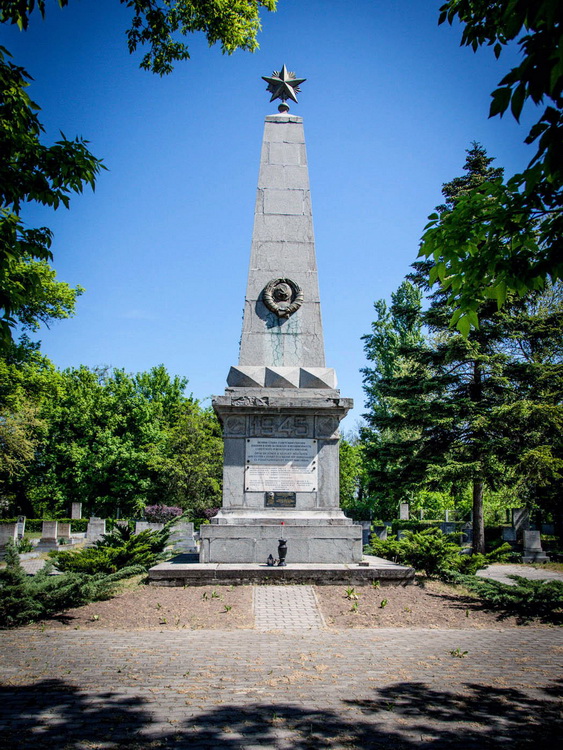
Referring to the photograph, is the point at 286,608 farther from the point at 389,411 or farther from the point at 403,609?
the point at 389,411

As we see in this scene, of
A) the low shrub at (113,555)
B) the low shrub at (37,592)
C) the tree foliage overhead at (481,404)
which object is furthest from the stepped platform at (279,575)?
the tree foliage overhead at (481,404)

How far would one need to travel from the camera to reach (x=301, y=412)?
432 inches

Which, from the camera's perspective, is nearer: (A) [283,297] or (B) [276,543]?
(B) [276,543]

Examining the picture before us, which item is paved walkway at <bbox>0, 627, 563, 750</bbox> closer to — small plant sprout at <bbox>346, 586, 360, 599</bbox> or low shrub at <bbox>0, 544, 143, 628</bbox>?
low shrub at <bbox>0, 544, 143, 628</bbox>

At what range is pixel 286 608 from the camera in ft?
25.7

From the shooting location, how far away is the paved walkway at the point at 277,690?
3.71m

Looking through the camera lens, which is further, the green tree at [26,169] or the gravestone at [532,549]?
the gravestone at [532,549]

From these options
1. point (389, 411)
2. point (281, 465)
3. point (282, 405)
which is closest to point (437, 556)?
point (281, 465)

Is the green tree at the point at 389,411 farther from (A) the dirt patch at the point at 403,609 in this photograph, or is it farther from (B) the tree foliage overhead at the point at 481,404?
(A) the dirt patch at the point at 403,609

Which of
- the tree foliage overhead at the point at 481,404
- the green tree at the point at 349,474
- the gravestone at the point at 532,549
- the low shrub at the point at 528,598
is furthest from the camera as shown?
the green tree at the point at 349,474

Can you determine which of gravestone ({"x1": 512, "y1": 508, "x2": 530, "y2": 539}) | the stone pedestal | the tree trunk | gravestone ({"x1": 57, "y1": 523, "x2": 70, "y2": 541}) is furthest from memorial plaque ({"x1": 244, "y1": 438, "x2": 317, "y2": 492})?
gravestone ({"x1": 57, "y1": 523, "x2": 70, "y2": 541})

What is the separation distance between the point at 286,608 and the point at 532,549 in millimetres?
15003

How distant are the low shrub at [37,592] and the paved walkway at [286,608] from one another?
2495 mm

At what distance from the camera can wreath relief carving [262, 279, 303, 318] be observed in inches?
470
